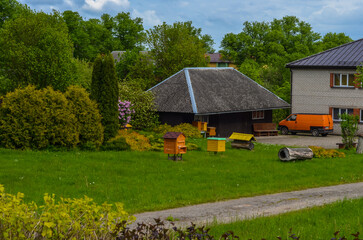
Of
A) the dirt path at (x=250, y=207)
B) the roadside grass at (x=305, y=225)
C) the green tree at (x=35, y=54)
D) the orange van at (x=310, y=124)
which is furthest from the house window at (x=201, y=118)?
the roadside grass at (x=305, y=225)

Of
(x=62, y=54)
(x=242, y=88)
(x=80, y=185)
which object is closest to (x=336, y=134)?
(x=242, y=88)

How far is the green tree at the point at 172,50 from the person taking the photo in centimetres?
5266

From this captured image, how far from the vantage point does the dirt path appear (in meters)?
12.9

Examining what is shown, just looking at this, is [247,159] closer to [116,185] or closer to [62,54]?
[116,185]

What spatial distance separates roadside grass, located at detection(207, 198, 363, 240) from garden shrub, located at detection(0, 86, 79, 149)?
14449mm

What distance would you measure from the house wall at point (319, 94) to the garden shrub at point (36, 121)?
28.4 metres

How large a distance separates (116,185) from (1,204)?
9.24 metres

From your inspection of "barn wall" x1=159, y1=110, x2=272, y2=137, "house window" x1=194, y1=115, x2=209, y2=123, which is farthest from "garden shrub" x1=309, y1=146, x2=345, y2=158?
"barn wall" x1=159, y1=110, x2=272, y2=137

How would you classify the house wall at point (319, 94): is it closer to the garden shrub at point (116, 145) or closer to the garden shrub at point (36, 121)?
the garden shrub at point (116, 145)

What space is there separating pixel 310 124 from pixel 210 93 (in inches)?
383

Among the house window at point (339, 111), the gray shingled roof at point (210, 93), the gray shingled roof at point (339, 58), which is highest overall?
the gray shingled roof at point (339, 58)

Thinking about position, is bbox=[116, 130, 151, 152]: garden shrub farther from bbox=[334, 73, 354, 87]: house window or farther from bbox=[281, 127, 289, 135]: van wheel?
bbox=[334, 73, 354, 87]: house window

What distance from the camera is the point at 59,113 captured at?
2455 cm

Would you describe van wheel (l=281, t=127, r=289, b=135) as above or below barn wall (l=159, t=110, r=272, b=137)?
below
